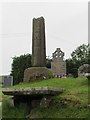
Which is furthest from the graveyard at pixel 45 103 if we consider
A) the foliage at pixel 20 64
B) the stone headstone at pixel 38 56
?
the foliage at pixel 20 64

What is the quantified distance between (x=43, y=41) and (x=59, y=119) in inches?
404

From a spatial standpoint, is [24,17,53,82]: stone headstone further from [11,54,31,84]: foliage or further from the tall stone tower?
[11,54,31,84]: foliage

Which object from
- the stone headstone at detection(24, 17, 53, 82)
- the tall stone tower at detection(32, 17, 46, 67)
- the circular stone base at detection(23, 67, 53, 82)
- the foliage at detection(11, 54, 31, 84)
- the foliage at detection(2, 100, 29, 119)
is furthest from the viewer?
the foliage at detection(11, 54, 31, 84)

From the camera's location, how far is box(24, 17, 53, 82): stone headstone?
610 inches

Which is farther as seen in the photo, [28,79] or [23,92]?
[28,79]

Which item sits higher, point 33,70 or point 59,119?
point 33,70

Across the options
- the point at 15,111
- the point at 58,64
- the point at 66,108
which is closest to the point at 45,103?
the point at 66,108

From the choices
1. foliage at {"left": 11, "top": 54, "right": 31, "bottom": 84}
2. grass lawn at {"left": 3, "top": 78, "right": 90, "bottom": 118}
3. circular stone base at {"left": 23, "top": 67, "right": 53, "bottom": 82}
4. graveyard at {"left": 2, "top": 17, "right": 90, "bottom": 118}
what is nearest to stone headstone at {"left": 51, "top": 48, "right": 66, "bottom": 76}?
circular stone base at {"left": 23, "top": 67, "right": 53, "bottom": 82}

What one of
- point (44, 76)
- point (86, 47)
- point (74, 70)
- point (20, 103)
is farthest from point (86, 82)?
point (86, 47)

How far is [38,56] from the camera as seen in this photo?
16922mm

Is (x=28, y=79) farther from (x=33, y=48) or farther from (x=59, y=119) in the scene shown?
(x=59, y=119)

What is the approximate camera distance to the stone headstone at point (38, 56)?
15.5 m

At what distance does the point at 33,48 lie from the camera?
57.0ft

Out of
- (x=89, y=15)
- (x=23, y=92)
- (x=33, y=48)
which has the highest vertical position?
(x=89, y=15)
